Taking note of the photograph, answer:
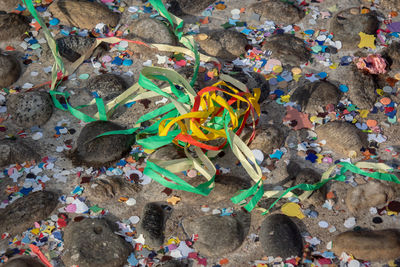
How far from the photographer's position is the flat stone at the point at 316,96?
4.15 metres

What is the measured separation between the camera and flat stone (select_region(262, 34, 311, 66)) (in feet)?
14.7

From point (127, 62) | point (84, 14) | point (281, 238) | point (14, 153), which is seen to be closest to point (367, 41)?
point (127, 62)

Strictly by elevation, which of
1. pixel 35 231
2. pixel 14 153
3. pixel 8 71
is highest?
pixel 8 71

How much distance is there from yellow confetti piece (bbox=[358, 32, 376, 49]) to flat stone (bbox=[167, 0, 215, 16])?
1.28m

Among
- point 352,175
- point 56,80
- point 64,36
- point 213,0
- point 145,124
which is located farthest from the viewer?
point 213,0

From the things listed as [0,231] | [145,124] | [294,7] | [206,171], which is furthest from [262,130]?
[0,231]

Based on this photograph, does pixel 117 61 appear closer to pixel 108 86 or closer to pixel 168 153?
pixel 108 86

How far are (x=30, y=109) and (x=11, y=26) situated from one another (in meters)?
0.95

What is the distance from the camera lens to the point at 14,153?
12.6 feet

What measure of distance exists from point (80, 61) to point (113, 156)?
96 centimetres

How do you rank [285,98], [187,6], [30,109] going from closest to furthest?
[30,109] < [285,98] < [187,6]

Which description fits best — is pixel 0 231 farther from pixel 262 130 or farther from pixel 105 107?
pixel 262 130

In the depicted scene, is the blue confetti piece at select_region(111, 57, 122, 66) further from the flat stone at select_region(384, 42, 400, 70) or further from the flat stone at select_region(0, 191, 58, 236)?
the flat stone at select_region(384, 42, 400, 70)

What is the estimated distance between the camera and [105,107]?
4.08 m
